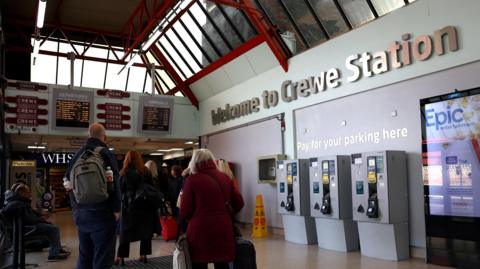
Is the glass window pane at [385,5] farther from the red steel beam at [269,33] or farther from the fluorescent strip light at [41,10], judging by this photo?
the fluorescent strip light at [41,10]

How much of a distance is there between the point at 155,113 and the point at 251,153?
3.34m

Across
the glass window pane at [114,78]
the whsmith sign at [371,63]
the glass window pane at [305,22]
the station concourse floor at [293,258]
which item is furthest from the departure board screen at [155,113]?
the glass window pane at [305,22]

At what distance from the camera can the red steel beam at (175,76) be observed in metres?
13.2

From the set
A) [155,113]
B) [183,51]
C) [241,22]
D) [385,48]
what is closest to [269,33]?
[241,22]

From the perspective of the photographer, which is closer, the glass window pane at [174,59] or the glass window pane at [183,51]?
the glass window pane at [183,51]

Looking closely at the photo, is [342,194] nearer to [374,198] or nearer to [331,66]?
[374,198]

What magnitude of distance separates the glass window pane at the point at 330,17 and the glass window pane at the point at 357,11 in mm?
163

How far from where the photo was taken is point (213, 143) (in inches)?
498

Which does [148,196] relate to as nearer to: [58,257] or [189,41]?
[58,257]

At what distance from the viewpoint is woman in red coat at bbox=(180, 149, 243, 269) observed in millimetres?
3230

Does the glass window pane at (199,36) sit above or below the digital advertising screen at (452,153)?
above

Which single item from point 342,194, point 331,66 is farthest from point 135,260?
point 331,66

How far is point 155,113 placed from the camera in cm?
1245

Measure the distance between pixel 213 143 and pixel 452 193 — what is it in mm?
7926
